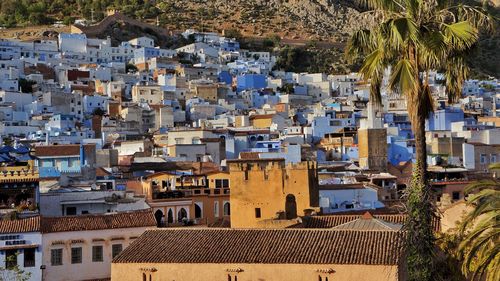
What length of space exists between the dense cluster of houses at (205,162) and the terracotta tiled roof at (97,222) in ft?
0.18

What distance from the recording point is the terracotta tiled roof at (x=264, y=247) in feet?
59.2

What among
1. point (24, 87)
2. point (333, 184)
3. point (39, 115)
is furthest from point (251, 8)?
point (333, 184)

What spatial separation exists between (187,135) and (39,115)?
50.5 feet

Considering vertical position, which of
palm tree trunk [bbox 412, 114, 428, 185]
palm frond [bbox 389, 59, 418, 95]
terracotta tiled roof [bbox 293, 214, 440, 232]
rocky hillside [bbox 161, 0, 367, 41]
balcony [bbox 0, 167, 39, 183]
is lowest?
terracotta tiled roof [bbox 293, 214, 440, 232]

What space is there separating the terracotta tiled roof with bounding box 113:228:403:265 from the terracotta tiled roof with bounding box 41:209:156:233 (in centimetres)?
375

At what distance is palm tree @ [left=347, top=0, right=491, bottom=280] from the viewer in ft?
31.1

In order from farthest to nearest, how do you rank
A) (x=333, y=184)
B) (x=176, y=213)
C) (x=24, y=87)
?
(x=24, y=87), (x=333, y=184), (x=176, y=213)

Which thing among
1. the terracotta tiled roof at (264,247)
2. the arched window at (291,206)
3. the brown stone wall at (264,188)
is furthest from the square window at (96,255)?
the arched window at (291,206)

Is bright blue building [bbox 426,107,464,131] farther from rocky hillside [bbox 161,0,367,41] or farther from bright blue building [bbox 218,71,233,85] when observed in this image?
rocky hillside [bbox 161,0,367,41]

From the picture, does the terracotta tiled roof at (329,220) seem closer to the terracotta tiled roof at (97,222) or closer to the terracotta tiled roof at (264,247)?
the terracotta tiled roof at (264,247)

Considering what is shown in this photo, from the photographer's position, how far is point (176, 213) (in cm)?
3173

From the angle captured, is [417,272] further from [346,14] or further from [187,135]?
[346,14]

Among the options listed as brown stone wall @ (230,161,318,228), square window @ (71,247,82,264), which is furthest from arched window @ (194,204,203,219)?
square window @ (71,247,82,264)

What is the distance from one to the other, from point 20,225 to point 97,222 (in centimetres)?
219
